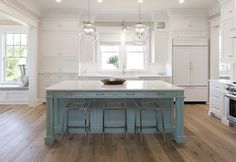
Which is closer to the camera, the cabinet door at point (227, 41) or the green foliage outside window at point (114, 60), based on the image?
the cabinet door at point (227, 41)

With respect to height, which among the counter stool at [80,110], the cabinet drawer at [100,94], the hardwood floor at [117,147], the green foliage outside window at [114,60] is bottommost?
the hardwood floor at [117,147]

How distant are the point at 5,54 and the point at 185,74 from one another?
5.77 meters

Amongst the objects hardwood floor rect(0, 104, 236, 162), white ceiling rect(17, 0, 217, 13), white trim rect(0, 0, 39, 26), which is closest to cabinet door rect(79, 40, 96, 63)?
white ceiling rect(17, 0, 217, 13)

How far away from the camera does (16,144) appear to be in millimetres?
4066

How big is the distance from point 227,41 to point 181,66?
218 centimetres

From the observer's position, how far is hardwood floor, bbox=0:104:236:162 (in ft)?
11.5

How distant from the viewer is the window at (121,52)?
28.0 ft

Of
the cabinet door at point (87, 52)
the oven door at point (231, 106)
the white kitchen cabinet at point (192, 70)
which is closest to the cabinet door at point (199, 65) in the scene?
the white kitchen cabinet at point (192, 70)

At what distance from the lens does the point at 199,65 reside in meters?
7.93

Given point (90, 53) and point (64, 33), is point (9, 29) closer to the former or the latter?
point (64, 33)

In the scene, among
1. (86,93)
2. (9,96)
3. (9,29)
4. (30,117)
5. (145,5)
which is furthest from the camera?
(9,29)

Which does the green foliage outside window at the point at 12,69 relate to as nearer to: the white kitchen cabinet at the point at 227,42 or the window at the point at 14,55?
the window at the point at 14,55

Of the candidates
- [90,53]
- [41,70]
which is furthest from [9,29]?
[90,53]

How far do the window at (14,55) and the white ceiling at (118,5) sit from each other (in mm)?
1552
